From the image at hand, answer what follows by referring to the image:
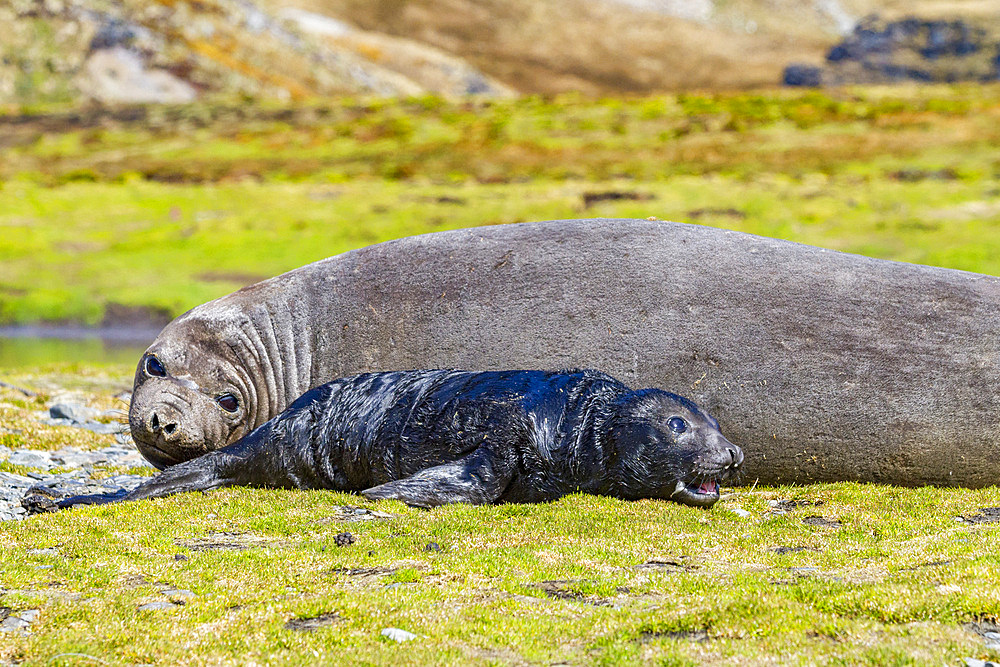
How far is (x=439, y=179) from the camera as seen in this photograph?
209 feet

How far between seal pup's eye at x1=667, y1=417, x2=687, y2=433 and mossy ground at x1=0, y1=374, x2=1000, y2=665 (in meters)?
0.67

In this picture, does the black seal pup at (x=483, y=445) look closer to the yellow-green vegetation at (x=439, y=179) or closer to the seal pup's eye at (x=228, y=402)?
the seal pup's eye at (x=228, y=402)

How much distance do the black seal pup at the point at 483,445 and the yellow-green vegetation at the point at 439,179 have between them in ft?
78.0

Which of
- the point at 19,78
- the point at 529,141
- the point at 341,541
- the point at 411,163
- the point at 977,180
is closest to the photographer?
the point at 341,541

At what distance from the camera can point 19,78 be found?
5413 inches

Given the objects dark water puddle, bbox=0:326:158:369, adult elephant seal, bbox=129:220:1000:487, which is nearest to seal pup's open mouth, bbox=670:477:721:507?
adult elephant seal, bbox=129:220:1000:487

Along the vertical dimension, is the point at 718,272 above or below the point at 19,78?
below

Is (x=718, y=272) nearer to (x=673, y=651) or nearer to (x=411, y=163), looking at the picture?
(x=673, y=651)

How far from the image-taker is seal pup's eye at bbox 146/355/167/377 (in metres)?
11.6

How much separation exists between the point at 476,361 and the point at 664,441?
253 centimetres

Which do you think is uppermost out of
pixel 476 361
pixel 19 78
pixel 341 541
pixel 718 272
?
pixel 19 78

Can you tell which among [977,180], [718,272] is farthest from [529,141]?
[718,272]

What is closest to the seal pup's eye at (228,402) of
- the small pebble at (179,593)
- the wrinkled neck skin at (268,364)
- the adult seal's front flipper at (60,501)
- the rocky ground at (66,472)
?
the wrinkled neck skin at (268,364)

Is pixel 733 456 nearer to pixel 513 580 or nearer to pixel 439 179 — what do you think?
pixel 513 580
